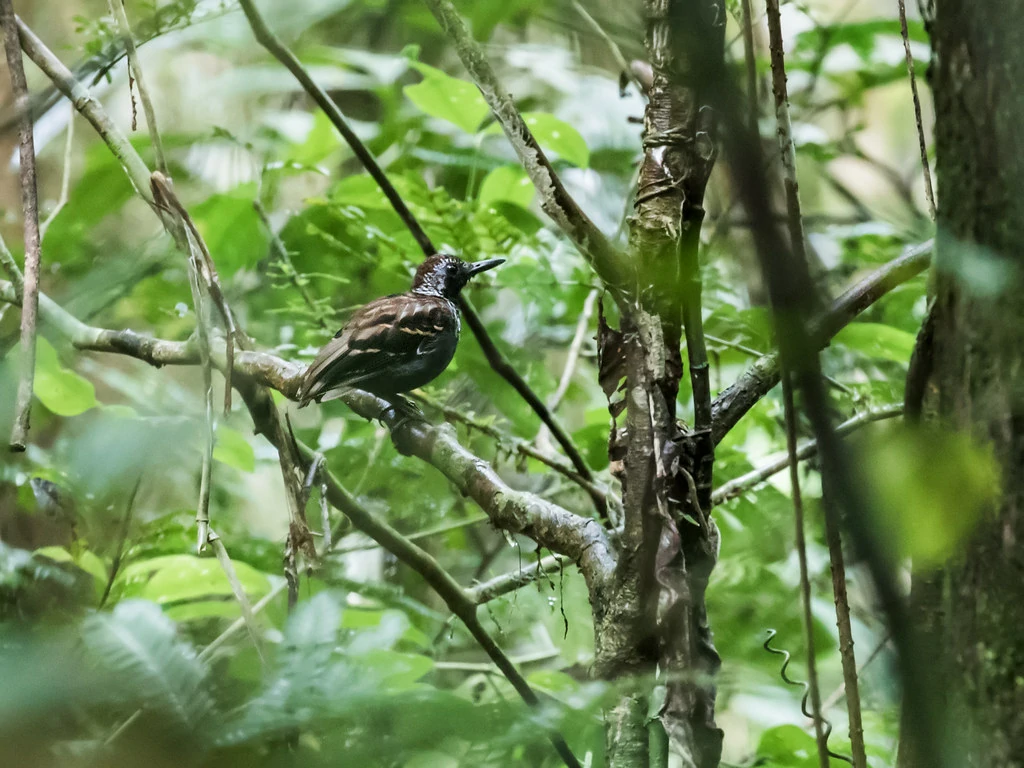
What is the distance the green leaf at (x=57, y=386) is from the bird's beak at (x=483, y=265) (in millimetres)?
999

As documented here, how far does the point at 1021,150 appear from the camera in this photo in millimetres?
695

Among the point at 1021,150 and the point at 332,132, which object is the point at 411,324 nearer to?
the point at 332,132

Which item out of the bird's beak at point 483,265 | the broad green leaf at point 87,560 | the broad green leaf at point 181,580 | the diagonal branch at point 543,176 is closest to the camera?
the diagonal branch at point 543,176

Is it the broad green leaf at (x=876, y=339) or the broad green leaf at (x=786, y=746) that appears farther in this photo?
the broad green leaf at (x=876, y=339)

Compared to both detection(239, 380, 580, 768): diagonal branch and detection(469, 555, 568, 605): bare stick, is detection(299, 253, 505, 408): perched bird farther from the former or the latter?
detection(469, 555, 568, 605): bare stick

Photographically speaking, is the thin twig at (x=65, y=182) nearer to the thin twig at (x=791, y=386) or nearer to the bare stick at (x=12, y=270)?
the bare stick at (x=12, y=270)

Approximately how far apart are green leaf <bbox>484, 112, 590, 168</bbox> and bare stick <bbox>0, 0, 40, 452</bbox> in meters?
1.23

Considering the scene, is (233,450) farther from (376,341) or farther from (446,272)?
(446,272)

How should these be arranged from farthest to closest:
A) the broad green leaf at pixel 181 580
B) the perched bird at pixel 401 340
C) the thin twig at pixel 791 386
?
the perched bird at pixel 401 340, the broad green leaf at pixel 181 580, the thin twig at pixel 791 386

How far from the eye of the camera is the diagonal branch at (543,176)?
43.1 inches

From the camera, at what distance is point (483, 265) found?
7.72ft

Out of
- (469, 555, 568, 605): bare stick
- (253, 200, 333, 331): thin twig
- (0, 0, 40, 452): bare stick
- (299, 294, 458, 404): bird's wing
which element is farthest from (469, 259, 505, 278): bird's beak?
(0, 0, 40, 452): bare stick

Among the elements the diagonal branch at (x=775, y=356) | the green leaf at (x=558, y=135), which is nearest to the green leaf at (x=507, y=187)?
the green leaf at (x=558, y=135)

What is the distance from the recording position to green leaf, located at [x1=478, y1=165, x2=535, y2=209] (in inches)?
94.1
